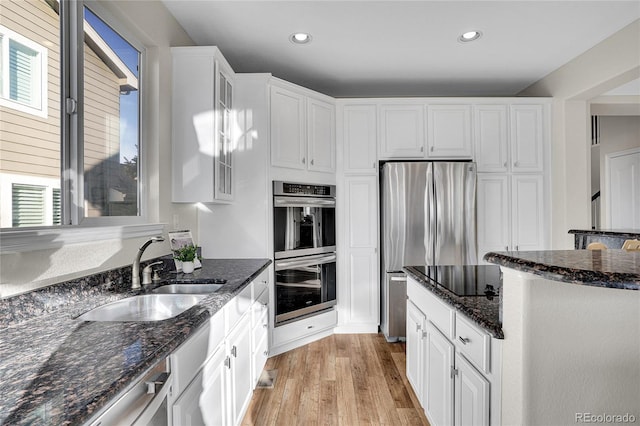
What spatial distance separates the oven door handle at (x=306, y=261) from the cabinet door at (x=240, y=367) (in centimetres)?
86

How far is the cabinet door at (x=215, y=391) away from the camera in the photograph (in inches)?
52.1

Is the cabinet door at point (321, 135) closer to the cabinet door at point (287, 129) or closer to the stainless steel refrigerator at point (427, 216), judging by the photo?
the cabinet door at point (287, 129)

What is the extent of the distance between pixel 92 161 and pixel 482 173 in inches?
134

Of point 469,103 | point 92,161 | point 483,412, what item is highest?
point 469,103

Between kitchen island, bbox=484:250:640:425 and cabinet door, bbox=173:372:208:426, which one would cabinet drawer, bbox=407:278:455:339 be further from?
cabinet door, bbox=173:372:208:426

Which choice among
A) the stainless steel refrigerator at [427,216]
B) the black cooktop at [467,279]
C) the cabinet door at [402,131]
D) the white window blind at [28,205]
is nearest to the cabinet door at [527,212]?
the stainless steel refrigerator at [427,216]

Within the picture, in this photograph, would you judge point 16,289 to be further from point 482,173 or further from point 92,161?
point 482,173

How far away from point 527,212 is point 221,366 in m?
3.38

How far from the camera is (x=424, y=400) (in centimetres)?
186

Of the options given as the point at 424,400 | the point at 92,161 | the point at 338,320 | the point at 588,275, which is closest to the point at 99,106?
the point at 92,161

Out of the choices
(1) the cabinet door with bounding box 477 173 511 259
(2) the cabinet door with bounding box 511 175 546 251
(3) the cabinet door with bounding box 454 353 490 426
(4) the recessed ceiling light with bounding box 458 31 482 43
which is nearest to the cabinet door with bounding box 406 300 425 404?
(3) the cabinet door with bounding box 454 353 490 426

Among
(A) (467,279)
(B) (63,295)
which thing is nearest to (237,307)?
(B) (63,295)

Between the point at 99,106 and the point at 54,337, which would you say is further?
the point at 99,106

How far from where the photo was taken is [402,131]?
3.50m
